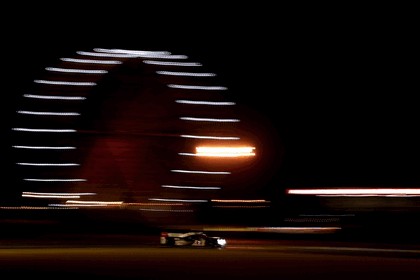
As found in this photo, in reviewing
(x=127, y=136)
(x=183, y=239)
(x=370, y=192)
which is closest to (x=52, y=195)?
(x=127, y=136)

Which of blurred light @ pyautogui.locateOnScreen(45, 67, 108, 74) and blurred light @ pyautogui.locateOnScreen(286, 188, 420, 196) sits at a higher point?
blurred light @ pyautogui.locateOnScreen(45, 67, 108, 74)

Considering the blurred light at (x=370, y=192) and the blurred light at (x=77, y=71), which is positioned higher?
the blurred light at (x=77, y=71)

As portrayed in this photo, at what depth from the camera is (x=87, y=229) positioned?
37000mm

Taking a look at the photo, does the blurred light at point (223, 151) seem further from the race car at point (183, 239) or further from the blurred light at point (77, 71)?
the race car at point (183, 239)

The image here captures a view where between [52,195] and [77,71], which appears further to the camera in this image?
[77,71]

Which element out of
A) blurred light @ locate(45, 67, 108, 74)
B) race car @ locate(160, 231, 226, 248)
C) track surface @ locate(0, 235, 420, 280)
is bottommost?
track surface @ locate(0, 235, 420, 280)

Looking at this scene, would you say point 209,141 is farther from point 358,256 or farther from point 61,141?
point 358,256

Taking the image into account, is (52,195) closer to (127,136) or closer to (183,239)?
(127,136)

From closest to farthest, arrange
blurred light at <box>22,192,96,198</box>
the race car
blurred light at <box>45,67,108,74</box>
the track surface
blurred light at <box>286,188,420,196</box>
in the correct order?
1. the track surface
2. the race car
3. blurred light at <box>286,188,420,196</box>
4. blurred light at <box>22,192,96,198</box>
5. blurred light at <box>45,67,108,74</box>

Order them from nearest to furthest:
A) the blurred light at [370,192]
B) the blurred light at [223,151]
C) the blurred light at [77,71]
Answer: the blurred light at [370,192], the blurred light at [223,151], the blurred light at [77,71]

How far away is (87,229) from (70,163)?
20103 millimetres

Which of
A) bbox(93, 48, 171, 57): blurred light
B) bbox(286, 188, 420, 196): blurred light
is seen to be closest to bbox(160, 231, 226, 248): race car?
bbox(286, 188, 420, 196): blurred light

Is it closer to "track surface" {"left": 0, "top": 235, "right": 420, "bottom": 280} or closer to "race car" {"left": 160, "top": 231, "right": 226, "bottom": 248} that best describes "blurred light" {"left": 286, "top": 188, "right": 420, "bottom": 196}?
"track surface" {"left": 0, "top": 235, "right": 420, "bottom": 280}

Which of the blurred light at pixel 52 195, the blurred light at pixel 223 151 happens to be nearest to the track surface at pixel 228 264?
the blurred light at pixel 52 195
